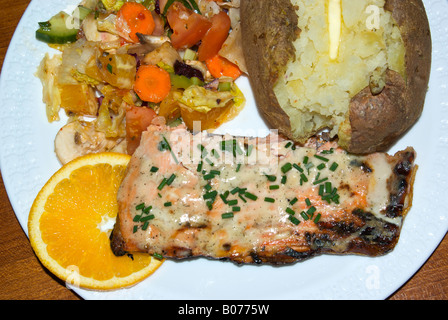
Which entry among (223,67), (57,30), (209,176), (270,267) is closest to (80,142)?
(57,30)

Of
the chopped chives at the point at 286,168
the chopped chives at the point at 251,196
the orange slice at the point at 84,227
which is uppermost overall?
the chopped chives at the point at 286,168

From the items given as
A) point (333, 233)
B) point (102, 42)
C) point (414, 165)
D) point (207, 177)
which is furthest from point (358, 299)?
point (102, 42)

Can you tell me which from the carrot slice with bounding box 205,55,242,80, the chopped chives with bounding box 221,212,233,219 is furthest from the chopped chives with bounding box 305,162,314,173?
the carrot slice with bounding box 205,55,242,80

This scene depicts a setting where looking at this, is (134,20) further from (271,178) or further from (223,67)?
(271,178)

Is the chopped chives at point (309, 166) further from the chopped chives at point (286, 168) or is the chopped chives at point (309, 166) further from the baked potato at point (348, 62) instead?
the baked potato at point (348, 62)

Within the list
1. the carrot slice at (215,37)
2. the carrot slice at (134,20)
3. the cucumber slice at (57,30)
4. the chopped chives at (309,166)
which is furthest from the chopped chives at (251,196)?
the cucumber slice at (57,30)
